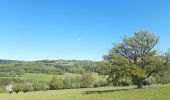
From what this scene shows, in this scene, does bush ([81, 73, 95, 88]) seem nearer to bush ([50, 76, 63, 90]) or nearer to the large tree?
bush ([50, 76, 63, 90])

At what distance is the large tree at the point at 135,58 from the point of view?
177 feet

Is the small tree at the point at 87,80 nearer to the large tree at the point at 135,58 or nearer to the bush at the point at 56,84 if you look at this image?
the bush at the point at 56,84

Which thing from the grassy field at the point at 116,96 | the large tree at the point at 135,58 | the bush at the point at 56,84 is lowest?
the bush at the point at 56,84

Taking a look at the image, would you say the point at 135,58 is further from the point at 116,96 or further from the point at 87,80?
the point at 87,80

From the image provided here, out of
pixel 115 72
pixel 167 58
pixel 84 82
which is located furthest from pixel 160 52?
pixel 84 82

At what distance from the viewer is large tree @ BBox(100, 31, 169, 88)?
177ft

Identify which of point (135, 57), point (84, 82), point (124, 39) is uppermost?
point (124, 39)

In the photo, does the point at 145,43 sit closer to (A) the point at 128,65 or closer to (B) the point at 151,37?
(B) the point at 151,37

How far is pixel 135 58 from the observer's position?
55688 millimetres

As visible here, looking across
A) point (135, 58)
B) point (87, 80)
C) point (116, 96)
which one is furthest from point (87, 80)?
point (116, 96)

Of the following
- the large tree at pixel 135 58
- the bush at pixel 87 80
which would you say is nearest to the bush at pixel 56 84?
the bush at pixel 87 80

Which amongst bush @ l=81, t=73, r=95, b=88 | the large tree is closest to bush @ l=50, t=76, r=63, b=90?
bush @ l=81, t=73, r=95, b=88

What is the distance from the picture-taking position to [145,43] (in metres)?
55.2

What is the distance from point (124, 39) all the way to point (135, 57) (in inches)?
159
